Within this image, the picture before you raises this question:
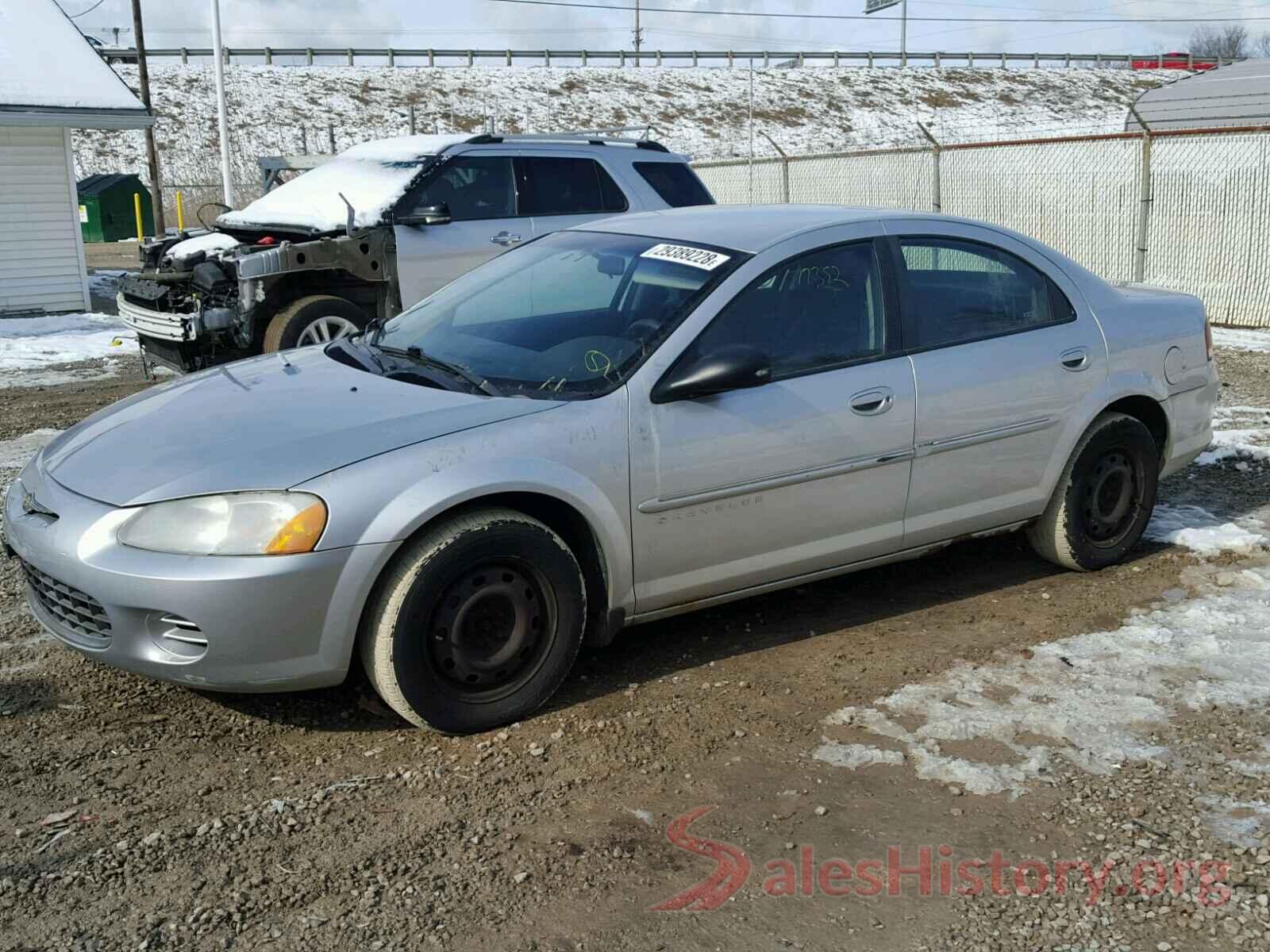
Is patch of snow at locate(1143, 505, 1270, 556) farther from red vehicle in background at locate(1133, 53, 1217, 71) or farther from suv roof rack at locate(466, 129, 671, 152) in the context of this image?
red vehicle in background at locate(1133, 53, 1217, 71)

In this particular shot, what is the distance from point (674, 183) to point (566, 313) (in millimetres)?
6099

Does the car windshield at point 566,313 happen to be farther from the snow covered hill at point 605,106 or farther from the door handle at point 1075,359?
the snow covered hill at point 605,106

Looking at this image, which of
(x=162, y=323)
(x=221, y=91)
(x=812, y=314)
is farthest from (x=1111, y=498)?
(x=221, y=91)

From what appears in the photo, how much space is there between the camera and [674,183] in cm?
1027

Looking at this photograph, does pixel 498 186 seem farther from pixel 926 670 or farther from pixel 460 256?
pixel 926 670

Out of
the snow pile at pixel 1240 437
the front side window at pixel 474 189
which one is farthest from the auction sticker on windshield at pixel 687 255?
the front side window at pixel 474 189

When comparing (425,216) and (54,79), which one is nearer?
(425,216)

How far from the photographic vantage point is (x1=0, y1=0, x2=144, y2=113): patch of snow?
16250 millimetres

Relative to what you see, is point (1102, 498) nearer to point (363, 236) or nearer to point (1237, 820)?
point (1237, 820)

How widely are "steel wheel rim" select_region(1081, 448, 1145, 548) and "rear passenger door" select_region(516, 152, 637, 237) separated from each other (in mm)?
5345

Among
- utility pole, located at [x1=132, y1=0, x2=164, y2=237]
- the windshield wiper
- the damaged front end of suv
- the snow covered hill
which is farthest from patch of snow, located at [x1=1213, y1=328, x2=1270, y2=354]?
the snow covered hill

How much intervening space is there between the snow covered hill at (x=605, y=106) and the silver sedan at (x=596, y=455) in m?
44.4

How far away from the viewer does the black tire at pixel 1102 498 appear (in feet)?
17.0

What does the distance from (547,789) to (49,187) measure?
16682 millimetres
